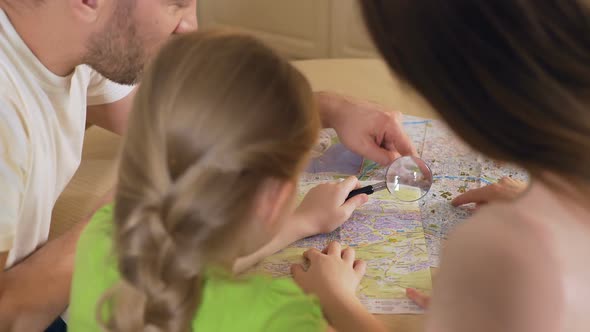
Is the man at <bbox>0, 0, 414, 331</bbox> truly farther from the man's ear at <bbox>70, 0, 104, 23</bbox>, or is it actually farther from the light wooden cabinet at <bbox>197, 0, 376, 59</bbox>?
the light wooden cabinet at <bbox>197, 0, 376, 59</bbox>

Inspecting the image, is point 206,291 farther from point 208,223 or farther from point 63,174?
point 63,174

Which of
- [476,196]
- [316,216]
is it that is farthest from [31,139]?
[476,196]

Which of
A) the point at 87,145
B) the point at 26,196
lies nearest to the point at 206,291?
the point at 26,196

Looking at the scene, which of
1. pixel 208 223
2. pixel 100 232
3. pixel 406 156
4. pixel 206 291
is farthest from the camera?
pixel 406 156

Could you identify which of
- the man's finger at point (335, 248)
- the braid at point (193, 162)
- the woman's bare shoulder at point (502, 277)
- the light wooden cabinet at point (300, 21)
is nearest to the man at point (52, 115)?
the man's finger at point (335, 248)

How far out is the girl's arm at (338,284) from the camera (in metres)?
0.90

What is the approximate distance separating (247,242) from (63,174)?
0.69 metres

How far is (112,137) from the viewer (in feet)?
4.99

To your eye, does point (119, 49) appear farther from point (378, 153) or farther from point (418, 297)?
point (418, 297)

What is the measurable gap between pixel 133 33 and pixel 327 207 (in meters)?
0.56

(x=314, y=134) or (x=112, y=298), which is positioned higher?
(x=314, y=134)

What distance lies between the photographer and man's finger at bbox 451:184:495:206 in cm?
111

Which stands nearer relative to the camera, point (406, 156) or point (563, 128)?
point (563, 128)

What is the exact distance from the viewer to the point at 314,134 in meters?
0.78
